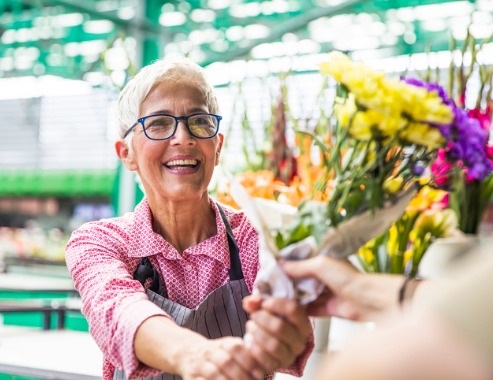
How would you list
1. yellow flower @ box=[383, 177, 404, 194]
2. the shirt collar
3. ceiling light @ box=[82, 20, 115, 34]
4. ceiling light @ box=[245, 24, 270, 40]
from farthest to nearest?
ceiling light @ box=[82, 20, 115, 34] < ceiling light @ box=[245, 24, 270, 40] < the shirt collar < yellow flower @ box=[383, 177, 404, 194]

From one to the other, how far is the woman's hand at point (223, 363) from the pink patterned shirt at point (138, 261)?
0.77 ft

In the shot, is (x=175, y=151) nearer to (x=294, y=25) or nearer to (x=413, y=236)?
(x=413, y=236)

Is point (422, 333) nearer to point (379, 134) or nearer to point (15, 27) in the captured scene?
point (379, 134)

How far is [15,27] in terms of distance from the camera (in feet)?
34.9

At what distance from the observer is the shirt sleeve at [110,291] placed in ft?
4.60

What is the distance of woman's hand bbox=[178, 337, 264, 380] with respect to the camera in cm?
124

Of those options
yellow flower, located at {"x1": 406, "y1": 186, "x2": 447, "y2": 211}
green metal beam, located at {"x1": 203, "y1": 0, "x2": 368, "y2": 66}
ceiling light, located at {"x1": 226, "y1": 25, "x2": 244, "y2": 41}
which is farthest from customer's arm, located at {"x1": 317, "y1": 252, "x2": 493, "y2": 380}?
ceiling light, located at {"x1": 226, "y1": 25, "x2": 244, "y2": 41}

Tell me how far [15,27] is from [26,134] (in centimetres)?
1537

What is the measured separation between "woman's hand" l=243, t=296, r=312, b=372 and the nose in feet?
1.70

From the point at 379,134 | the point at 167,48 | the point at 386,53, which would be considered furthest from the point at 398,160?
the point at 386,53

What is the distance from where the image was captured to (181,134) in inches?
65.5

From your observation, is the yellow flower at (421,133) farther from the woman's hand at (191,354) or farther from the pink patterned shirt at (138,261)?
the pink patterned shirt at (138,261)

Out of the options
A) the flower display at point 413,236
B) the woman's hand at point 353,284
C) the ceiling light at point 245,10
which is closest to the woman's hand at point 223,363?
the woman's hand at point 353,284

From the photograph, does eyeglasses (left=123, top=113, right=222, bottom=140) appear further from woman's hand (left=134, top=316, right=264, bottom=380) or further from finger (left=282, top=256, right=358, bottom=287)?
finger (left=282, top=256, right=358, bottom=287)
